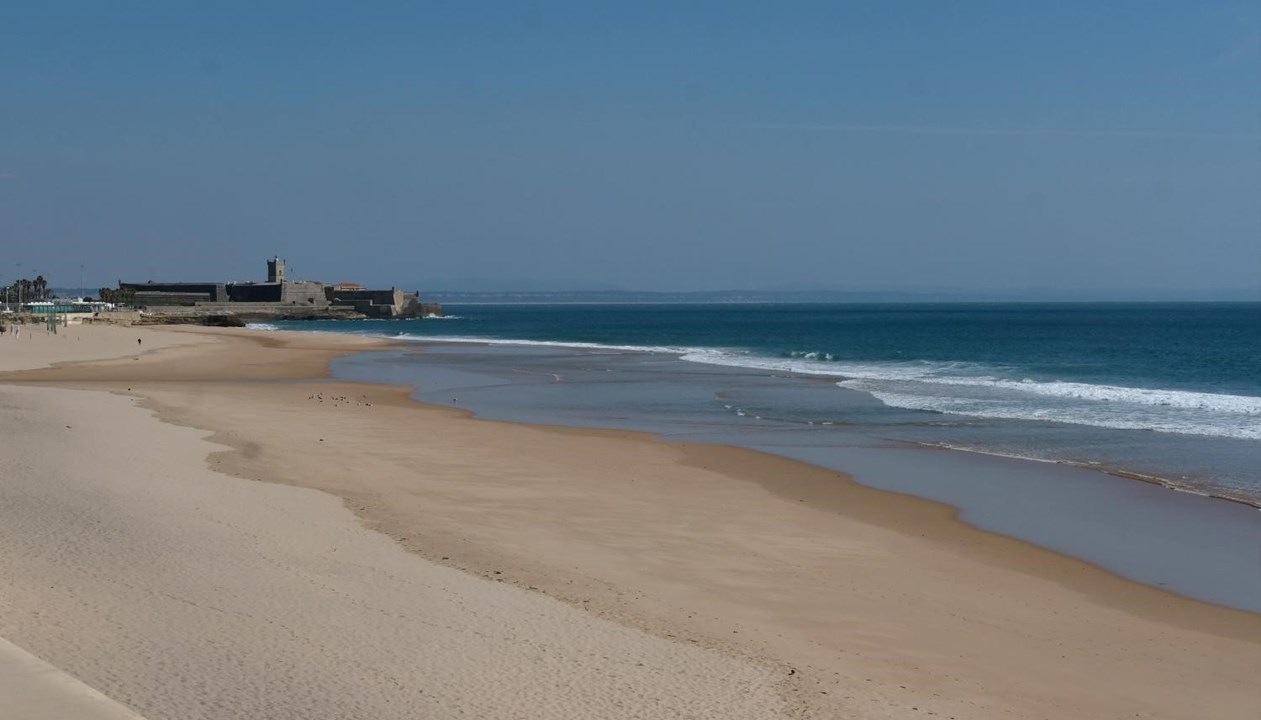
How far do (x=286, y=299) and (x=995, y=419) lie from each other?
125487 mm

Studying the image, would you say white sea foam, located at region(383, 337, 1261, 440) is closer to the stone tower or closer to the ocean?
the ocean

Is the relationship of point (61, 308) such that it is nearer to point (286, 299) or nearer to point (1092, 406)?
point (286, 299)

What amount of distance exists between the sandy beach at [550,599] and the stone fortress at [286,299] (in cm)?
12124

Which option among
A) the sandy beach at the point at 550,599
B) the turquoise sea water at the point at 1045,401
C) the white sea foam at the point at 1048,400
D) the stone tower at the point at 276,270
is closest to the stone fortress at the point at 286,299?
the stone tower at the point at 276,270

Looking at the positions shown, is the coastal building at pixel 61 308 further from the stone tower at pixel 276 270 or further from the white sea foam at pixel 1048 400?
the white sea foam at pixel 1048 400

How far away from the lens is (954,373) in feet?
145

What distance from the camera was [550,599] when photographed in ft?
31.7

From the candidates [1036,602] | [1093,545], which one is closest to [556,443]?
[1093,545]

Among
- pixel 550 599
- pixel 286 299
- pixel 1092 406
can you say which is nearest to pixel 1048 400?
pixel 1092 406

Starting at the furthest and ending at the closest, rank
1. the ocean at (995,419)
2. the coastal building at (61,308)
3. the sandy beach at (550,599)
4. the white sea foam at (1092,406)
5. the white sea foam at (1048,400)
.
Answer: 1. the coastal building at (61,308)
2. the white sea foam at (1048,400)
3. the white sea foam at (1092,406)
4. the ocean at (995,419)
5. the sandy beach at (550,599)

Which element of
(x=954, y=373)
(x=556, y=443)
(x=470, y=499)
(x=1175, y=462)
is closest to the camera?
(x=470, y=499)

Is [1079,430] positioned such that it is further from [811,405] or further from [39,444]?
[39,444]

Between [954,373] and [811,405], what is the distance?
15344 millimetres

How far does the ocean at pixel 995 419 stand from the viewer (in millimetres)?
14492
